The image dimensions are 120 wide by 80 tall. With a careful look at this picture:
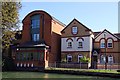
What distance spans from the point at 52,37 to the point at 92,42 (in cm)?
780

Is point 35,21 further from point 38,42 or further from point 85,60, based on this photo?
point 85,60

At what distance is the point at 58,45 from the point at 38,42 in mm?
4518

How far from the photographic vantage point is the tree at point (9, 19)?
1988 centimetres

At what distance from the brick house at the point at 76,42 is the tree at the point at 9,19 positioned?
27137mm

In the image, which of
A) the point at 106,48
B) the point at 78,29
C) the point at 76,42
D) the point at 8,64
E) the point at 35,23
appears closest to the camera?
the point at 8,64

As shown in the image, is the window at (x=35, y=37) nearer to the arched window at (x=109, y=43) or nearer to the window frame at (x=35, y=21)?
the window frame at (x=35, y=21)

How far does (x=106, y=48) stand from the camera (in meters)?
48.3

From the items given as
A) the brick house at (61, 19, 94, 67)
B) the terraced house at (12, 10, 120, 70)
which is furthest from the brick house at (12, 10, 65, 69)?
the brick house at (61, 19, 94, 67)

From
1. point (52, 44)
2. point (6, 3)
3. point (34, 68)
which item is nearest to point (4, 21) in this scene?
point (6, 3)

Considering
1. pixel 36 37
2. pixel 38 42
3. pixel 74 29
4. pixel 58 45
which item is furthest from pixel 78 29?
pixel 36 37

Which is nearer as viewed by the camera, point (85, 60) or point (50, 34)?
point (85, 60)

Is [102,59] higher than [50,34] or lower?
lower

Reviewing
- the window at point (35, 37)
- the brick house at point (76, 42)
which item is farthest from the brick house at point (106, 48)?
the window at point (35, 37)

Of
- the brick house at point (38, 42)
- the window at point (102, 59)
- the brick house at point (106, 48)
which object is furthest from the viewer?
the window at point (102, 59)
